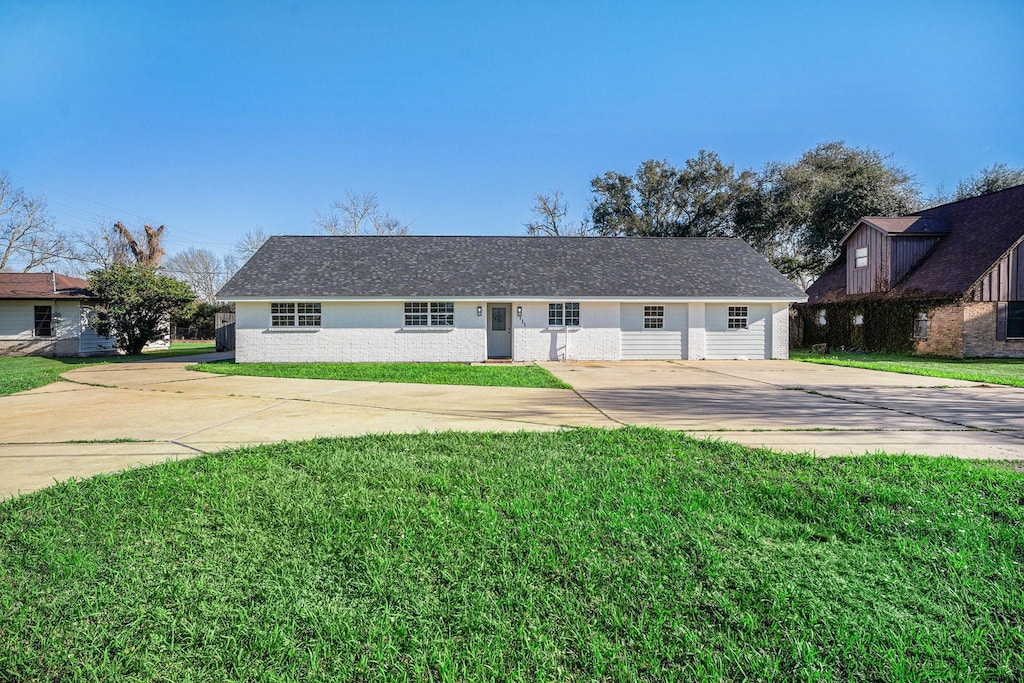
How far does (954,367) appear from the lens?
14992mm

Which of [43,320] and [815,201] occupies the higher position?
[815,201]

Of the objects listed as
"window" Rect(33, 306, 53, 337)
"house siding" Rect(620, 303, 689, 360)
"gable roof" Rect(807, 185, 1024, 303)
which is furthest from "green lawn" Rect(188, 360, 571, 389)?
"gable roof" Rect(807, 185, 1024, 303)

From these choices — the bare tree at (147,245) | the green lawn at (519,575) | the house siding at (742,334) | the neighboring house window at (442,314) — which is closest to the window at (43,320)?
the bare tree at (147,245)

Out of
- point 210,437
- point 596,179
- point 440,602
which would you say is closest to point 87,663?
point 440,602

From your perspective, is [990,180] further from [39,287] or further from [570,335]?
Answer: [39,287]

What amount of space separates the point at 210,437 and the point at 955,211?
91.7 ft

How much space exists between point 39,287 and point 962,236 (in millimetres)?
36962

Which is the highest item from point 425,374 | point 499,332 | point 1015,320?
point 1015,320

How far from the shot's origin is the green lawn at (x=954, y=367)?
39.0ft

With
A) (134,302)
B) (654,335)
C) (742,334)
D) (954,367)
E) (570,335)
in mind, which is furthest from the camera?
(134,302)

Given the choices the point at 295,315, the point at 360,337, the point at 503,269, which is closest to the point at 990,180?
the point at 503,269

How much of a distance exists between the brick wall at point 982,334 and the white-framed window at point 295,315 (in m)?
21.8

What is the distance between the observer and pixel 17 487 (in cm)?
411

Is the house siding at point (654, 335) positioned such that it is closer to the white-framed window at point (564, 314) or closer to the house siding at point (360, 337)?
the white-framed window at point (564, 314)
